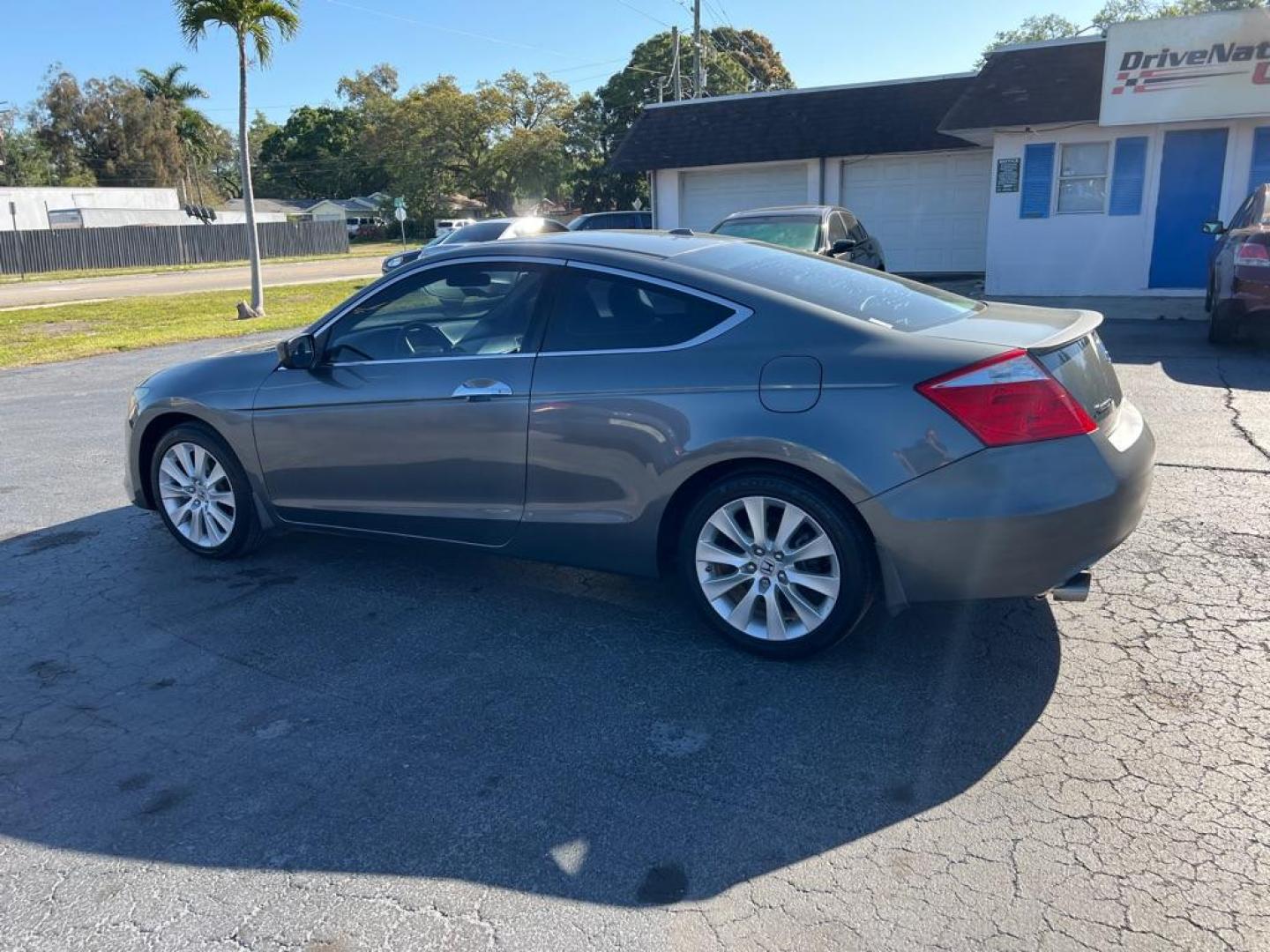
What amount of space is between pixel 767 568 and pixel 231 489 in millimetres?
2901

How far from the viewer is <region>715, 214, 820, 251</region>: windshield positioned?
11.4 metres

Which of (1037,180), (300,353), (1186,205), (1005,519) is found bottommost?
(1005,519)

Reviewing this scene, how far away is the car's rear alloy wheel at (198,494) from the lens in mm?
5125

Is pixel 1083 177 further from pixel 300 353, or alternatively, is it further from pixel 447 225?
pixel 447 225

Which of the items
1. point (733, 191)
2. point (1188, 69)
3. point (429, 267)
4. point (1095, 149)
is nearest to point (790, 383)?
point (429, 267)

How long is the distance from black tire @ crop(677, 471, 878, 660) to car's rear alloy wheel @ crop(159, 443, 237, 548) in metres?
2.61

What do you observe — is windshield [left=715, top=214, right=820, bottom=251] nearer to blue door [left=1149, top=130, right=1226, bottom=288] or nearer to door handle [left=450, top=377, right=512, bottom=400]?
blue door [left=1149, top=130, right=1226, bottom=288]

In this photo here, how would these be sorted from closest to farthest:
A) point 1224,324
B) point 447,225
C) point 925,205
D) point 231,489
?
point 231,489 → point 1224,324 → point 925,205 → point 447,225

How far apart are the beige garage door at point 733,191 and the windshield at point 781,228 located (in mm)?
9768

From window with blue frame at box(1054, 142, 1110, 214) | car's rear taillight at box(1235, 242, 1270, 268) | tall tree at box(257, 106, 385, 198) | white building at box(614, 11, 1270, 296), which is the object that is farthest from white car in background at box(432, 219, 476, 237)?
tall tree at box(257, 106, 385, 198)

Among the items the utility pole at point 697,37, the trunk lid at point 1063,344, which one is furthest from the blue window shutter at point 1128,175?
the utility pole at point 697,37

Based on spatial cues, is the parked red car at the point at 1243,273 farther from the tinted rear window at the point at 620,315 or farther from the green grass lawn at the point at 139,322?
the green grass lawn at the point at 139,322

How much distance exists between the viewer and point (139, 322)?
19406 mm

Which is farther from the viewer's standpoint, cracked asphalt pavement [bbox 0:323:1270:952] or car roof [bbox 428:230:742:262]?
car roof [bbox 428:230:742:262]
